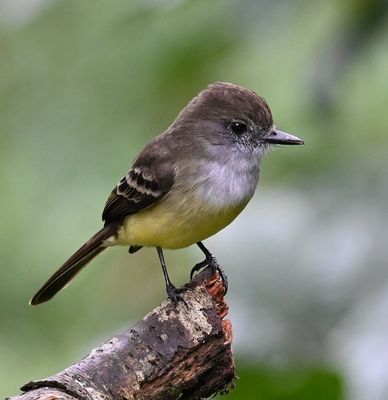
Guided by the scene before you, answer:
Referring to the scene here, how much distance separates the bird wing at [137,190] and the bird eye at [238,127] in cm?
33

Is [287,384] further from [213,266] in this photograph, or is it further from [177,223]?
[177,223]

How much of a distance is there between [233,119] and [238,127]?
0.04 meters

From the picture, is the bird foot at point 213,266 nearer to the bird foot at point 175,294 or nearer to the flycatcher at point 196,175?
the flycatcher at point 196,175

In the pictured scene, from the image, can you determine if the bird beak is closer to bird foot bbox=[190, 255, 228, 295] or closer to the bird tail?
bird foot bbox=[190, 255, 228, 295]

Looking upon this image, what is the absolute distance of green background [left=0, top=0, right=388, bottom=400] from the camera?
3281 millimetres

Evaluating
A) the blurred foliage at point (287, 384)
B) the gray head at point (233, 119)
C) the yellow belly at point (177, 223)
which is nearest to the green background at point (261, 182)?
the blurred foliage at point (287, 384)

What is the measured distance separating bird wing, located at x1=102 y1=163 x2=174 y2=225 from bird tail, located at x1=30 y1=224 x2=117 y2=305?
0.12 m

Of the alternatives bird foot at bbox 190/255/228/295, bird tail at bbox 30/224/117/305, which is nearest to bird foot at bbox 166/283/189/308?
bird foot at bbox 190/255/228/295

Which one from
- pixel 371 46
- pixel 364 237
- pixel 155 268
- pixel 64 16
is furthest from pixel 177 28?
pixel 155 268

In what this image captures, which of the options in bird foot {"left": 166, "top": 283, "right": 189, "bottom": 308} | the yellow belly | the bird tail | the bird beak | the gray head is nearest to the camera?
bird foot {"left": 166, "top": 283, "right": 189, "bottom": 308}

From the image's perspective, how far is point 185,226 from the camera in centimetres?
429

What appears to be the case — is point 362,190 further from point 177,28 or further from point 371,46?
point 177,28

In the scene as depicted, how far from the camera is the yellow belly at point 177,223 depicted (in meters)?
4.26

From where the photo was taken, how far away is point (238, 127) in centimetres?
462
